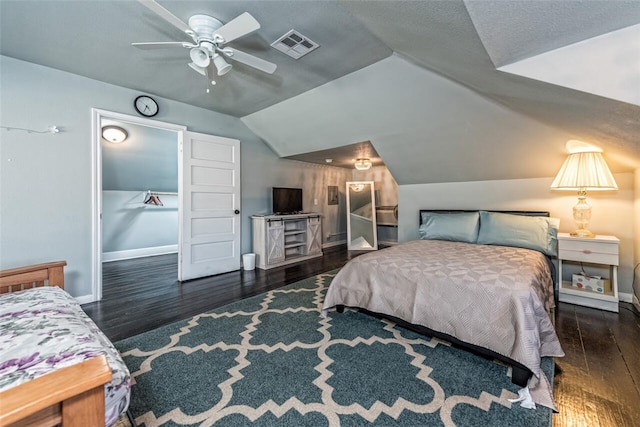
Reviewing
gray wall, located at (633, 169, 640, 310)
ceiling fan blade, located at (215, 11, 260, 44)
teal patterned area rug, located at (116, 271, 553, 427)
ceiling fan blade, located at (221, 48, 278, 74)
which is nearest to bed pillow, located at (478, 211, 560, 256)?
gray wall, located at (633, 169, 640, 310)

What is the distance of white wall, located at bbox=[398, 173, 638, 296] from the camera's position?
295 centimetres

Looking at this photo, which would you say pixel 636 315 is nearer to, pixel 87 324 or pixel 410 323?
pixel 410 323

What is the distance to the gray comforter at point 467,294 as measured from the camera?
5.55 feet

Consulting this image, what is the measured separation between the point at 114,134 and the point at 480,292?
5.39 metres

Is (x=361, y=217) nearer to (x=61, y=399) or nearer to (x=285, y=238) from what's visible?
(x=285, y=238)

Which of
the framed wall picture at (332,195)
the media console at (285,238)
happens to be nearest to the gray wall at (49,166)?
the media console at (285,238)

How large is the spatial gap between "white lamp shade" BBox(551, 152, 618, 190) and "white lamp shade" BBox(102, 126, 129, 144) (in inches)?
240

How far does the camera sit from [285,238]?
5.32 meters

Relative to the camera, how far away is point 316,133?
13.8 ft

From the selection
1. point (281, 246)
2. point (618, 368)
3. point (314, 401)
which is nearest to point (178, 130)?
point (281, 246)

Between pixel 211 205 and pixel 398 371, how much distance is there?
3.50 metres

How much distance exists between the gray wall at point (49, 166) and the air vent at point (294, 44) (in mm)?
2312

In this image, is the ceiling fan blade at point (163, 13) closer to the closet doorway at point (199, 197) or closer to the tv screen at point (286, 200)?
the closet doorway at point (199, 197)

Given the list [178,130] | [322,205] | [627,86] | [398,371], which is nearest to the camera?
[627,86]
